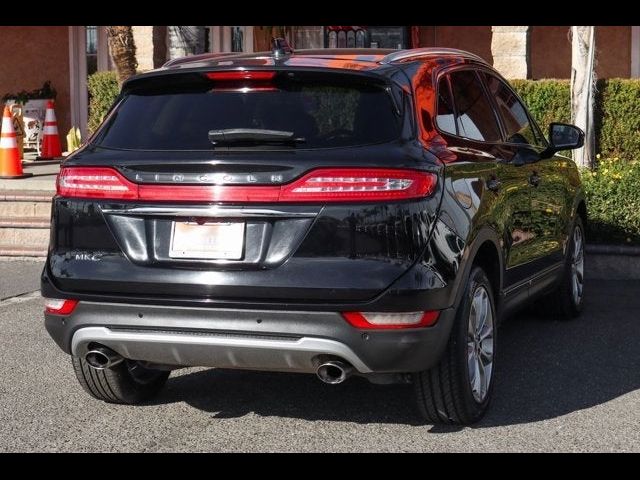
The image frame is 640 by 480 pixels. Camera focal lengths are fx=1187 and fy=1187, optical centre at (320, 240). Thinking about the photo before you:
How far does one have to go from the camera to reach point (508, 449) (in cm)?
508

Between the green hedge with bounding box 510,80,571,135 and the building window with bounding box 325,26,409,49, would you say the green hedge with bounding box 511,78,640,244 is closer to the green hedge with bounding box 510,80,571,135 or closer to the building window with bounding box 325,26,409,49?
the green hedge with bounding box 510,80,571,135

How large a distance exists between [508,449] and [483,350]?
0.68 m

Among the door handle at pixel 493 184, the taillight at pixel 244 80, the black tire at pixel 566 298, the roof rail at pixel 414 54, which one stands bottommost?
the black tire at pixel 566 298

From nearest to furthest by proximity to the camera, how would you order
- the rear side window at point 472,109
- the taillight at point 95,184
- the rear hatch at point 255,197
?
the rear hatch at point 255,197 < the taillight at point 95,184 < the rear side window at point 472,109

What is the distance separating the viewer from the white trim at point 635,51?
1733cm

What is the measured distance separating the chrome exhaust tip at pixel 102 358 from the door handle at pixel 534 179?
2.54 m

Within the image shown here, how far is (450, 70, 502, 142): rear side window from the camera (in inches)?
233

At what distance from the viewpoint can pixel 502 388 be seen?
6172 mm

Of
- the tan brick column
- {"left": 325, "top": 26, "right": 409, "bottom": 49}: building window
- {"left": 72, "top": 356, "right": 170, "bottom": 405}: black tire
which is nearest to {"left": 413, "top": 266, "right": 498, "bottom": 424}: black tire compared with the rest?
{"left": 72, "top": 356, "right": 170, "bottom": 405}: black tire

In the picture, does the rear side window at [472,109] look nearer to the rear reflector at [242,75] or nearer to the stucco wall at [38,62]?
the rear reflector at [242,75]

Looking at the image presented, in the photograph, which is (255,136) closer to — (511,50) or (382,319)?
(382,319)

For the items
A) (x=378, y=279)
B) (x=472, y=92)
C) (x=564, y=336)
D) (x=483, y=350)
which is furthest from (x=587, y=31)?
(x=378, y=279)

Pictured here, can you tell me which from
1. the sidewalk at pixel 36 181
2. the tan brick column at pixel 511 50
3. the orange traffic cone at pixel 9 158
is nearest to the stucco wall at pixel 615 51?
the tan brick column at pixel 511 50

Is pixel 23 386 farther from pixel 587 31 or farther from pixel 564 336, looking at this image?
pixel 587 31
